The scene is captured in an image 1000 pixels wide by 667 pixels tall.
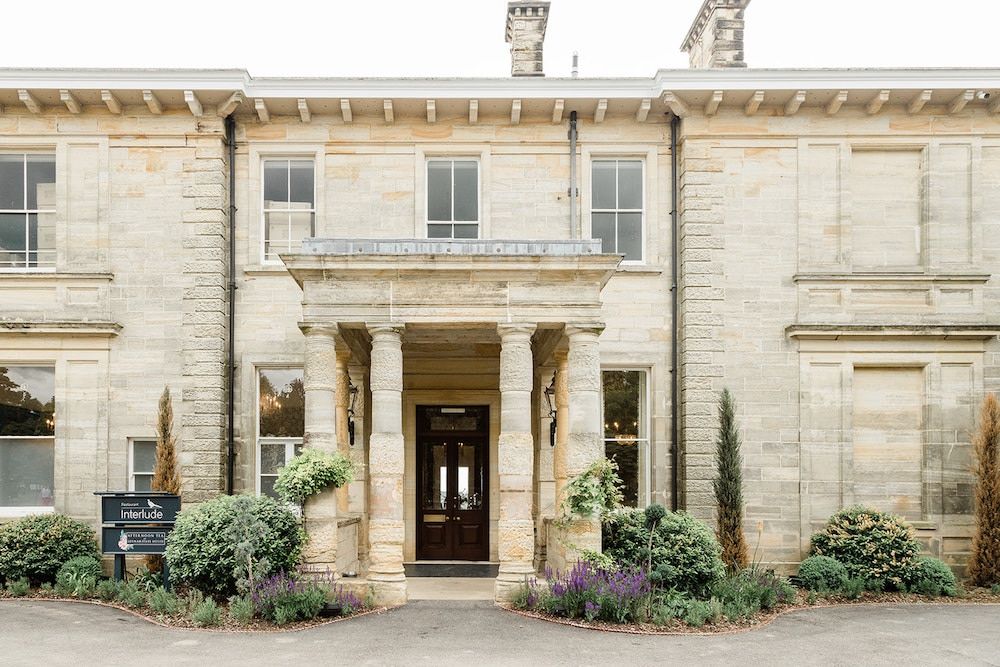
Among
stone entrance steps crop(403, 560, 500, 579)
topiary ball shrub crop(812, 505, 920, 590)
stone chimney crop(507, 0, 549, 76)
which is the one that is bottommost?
stone entrance steps crop(403, 560, 500, 579)

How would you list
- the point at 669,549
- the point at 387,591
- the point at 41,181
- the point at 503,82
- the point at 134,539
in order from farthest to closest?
the point at 41,181, the point at 503,82, the point at 134,539, the point at 669,549, the point at 387,591

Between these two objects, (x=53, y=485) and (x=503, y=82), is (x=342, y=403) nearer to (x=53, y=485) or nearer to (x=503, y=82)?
(x=53, y=485)

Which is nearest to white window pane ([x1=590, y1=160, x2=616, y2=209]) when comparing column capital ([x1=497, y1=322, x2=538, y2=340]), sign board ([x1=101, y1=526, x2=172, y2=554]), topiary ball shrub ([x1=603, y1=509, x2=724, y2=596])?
column capital ([x1=497, y1=322, x2=538, y2=340])

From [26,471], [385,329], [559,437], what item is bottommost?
[26,471]

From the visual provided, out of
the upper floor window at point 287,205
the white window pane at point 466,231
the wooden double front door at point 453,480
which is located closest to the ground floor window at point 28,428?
the upper floor window at point 287,205

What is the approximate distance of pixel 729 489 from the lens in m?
14.4

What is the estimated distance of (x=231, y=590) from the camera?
12102 mm

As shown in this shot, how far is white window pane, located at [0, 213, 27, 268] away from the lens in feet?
50.8

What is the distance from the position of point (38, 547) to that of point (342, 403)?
5489mm

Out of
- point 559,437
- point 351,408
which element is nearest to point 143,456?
point 351,408

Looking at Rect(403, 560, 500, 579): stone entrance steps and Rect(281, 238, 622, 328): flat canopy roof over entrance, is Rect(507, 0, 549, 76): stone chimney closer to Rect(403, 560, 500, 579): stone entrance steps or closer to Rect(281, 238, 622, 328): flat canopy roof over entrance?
Rect(281, 238, 622, 328): flat canopy roof over entrance

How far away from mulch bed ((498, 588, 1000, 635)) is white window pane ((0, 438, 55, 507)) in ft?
29.1

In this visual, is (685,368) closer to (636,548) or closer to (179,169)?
(636,548)

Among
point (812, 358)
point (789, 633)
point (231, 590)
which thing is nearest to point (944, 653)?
point (789, 633)
